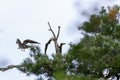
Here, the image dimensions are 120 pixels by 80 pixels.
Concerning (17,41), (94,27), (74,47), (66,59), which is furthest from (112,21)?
(17,41)

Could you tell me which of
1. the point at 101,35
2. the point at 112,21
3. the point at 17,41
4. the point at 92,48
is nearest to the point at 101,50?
the point at 92,48

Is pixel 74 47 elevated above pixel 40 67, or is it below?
above

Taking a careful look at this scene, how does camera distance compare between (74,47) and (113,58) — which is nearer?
(113,58)

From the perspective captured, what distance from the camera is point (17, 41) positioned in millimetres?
9938

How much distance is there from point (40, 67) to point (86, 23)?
310cm

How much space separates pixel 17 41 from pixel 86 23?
386 cm

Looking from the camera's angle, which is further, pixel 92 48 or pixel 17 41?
pixel 92 48

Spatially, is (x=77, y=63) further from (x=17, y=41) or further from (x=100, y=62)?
(x=17, y=41)

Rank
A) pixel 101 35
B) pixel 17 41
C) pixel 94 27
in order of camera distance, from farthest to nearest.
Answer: pixel 94 27 → pixel 101 35 → pixel 17 41

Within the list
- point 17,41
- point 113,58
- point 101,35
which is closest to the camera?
point 17,41

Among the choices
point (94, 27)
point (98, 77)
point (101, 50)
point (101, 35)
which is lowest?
point (98, 77)

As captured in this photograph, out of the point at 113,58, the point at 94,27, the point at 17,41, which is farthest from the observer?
the point at 94,27

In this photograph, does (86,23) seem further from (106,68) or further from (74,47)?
(106,68)

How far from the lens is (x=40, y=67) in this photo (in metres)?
10.8
